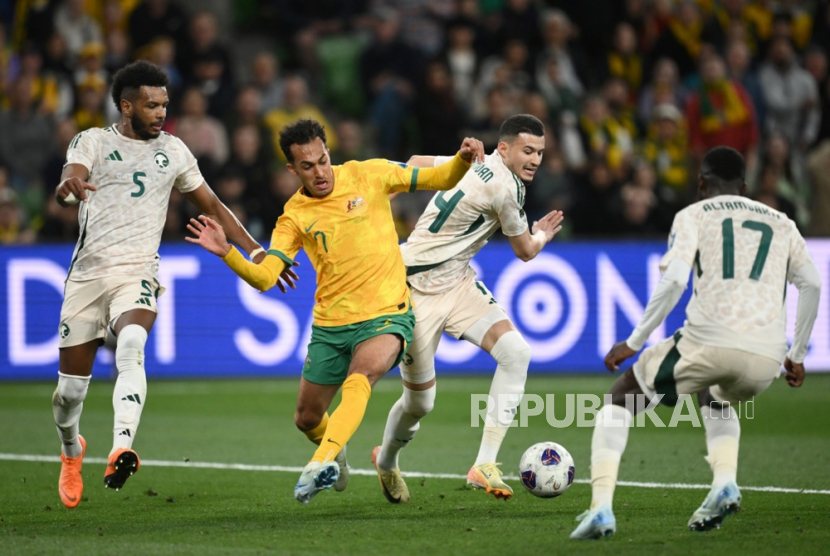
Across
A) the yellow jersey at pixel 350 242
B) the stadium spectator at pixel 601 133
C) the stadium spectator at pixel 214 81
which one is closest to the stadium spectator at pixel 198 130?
the stadium spectator at pixel 214 81

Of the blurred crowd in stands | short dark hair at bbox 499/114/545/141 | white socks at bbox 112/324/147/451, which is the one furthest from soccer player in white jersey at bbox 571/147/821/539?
the blurred crowd in stands

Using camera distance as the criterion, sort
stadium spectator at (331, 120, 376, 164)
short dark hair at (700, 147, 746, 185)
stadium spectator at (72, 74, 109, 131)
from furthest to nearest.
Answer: stadium spectator at (331, 120, 376, 164) < stadium spectator at (72, 74, 109, 131) < short dark hair at (700, 147, 746, 185)

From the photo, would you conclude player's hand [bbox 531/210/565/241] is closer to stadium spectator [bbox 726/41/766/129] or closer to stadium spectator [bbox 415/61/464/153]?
stadium spectator [bbox 415/61/464/153]

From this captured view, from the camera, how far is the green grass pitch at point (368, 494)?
19.7 ft

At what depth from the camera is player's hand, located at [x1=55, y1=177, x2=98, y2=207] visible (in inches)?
269

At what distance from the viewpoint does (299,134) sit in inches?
270

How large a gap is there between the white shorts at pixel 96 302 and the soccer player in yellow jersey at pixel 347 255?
0.55 m

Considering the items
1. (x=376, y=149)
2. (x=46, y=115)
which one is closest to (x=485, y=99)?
(x=376, y=149)

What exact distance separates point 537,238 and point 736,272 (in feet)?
5.57

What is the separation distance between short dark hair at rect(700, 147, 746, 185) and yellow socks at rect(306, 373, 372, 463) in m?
2.08

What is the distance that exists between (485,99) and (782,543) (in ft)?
35.2

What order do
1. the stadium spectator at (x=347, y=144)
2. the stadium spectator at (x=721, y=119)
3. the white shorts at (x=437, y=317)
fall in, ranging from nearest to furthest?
1. the white shorts at (x=437, y=317)
2. the stadium spectator at (x=347, y=144)
3. the stadium spectator at (x=721, y=119)

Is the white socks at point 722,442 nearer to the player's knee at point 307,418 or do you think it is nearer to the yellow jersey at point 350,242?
the yellow jersey at point 350,242

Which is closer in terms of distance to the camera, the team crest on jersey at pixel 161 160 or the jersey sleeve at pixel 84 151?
the jersey sleeve at pixel 84 151
